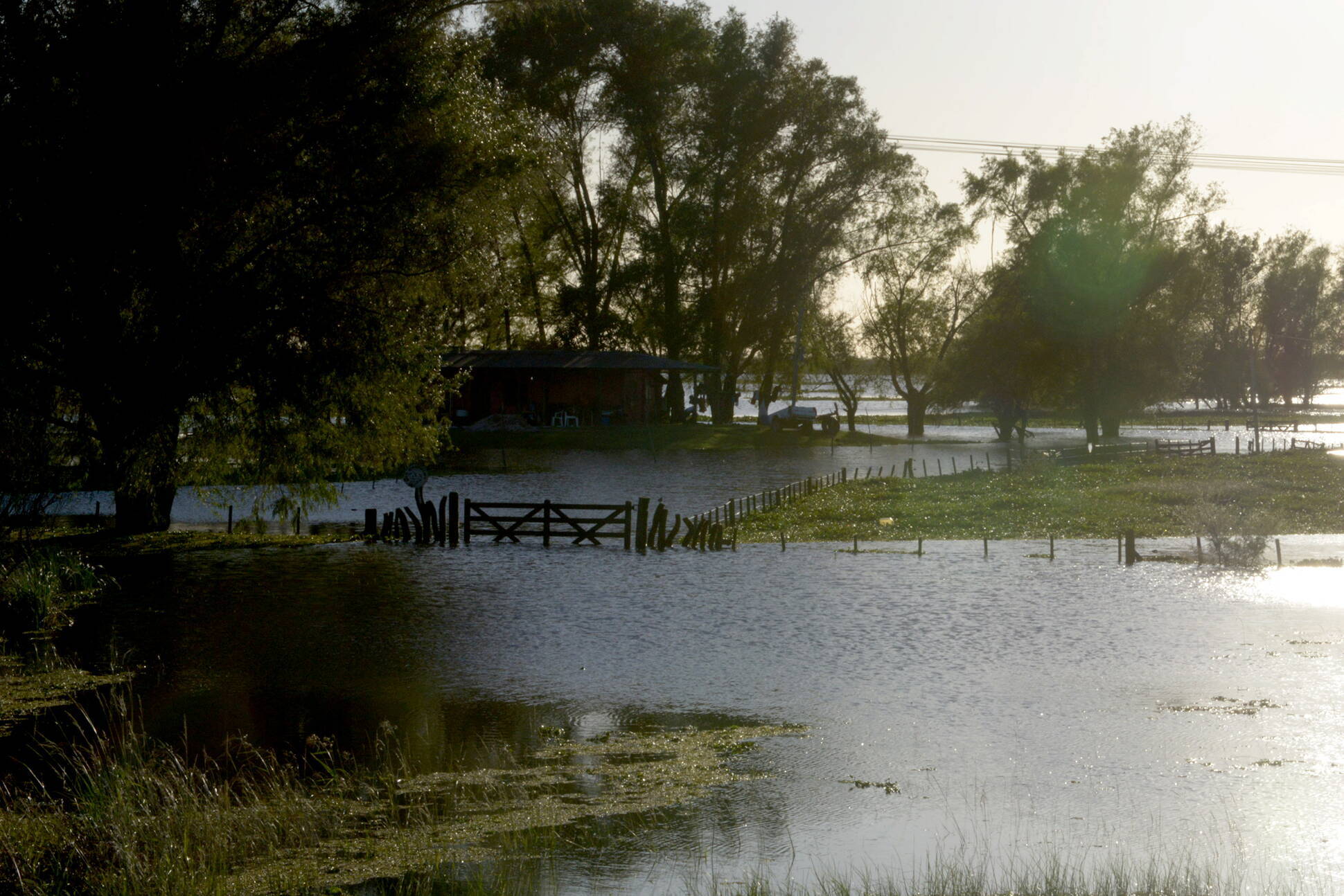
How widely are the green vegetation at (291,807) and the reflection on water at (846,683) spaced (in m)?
0.62

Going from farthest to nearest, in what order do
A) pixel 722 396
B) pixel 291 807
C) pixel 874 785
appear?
pixel 722 396 → pixel 874 785 → pixel 291 807

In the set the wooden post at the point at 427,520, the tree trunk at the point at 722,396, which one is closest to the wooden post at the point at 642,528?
the wooden post at the point at 427,520

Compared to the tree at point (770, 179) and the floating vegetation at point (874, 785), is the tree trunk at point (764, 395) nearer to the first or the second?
the tree at point (770, 179)

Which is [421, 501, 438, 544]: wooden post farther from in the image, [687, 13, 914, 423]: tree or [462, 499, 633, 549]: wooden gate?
[687, 13, 914, 423]: tree

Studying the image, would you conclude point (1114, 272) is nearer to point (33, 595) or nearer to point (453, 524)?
point (453, 524)

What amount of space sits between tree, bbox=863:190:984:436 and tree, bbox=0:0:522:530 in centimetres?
6128

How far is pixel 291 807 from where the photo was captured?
11.1 m

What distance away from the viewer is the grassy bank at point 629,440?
2835 inches

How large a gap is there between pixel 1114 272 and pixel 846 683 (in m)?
69.8

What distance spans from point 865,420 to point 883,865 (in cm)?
12138

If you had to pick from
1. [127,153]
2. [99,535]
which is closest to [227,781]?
[127,153]

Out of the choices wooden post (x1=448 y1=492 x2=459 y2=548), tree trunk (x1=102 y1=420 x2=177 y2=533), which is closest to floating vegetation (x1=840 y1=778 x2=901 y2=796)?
tree trunk (x1=102 y1=420 x2=177 y2=533)

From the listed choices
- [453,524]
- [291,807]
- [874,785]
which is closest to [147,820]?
[291,807]

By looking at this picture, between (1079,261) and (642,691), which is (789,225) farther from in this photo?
(642,691)
